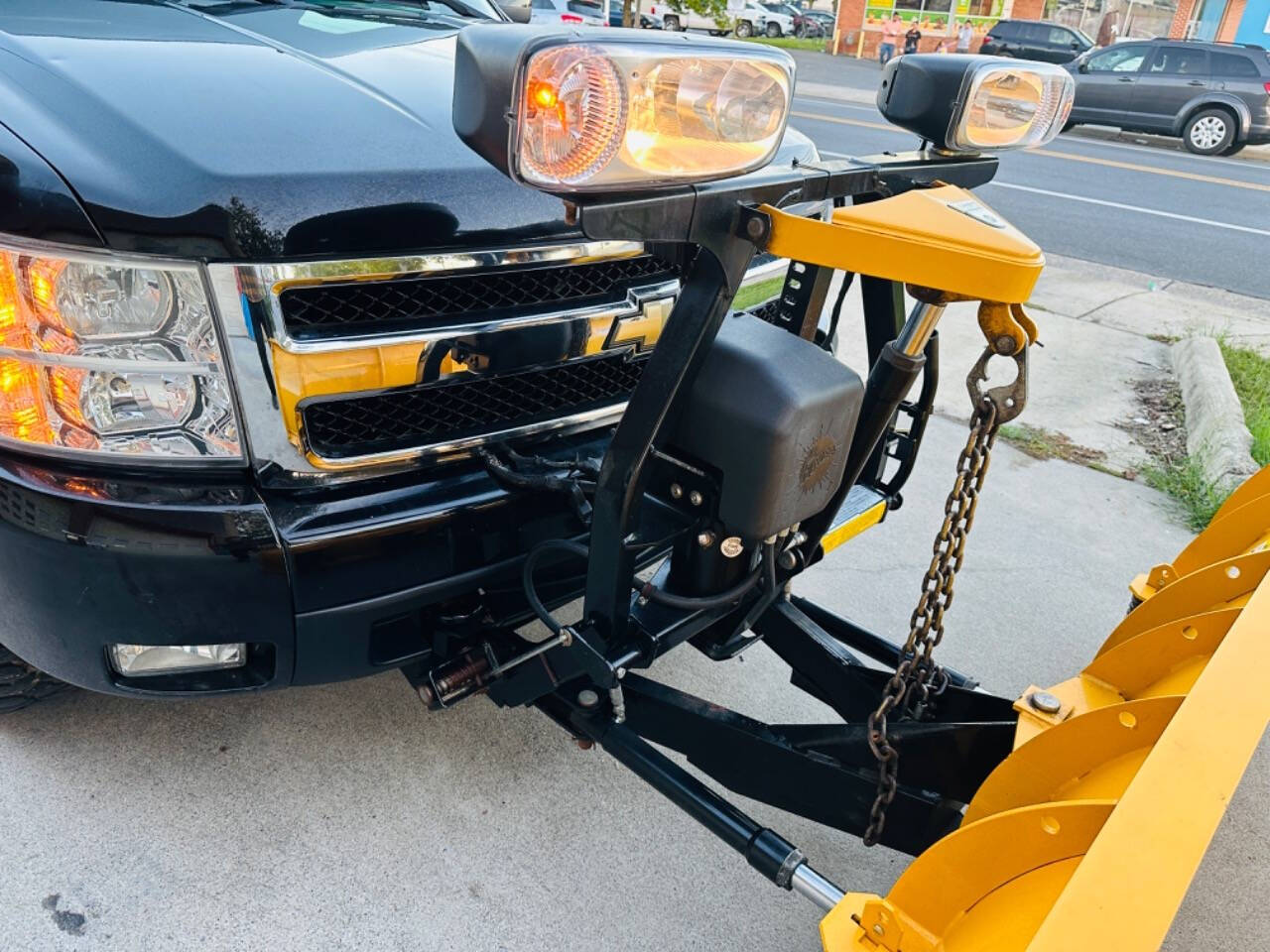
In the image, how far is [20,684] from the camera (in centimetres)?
224

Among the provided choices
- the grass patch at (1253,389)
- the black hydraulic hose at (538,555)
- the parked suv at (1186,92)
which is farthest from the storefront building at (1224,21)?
the black hydraulic hose at (538,555)

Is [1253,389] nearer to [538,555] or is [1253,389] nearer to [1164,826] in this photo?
[538,555]

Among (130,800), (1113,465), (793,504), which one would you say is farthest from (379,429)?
(1113,465)

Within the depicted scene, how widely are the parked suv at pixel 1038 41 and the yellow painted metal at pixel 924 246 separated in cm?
2446

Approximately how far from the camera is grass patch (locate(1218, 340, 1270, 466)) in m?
4.49

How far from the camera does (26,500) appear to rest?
168cm

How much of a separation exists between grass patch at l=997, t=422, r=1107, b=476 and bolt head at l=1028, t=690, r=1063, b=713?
309cm

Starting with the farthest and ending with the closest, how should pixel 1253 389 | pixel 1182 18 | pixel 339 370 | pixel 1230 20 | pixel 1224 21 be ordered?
pixel 1182 18 < pixel 1224 21 < pixel 1230 20 < pixel 1253 389 < pixel 339 370

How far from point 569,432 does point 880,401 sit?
730 millimetres

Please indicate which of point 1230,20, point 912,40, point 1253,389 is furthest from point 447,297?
point 1230,20

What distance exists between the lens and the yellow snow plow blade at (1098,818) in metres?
1.09

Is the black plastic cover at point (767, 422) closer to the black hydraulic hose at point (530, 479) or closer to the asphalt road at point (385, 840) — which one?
the black hydraulic hose at point (530, 479)

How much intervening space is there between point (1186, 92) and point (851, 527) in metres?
18.6

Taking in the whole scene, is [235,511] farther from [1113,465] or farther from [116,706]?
[1113,465]
